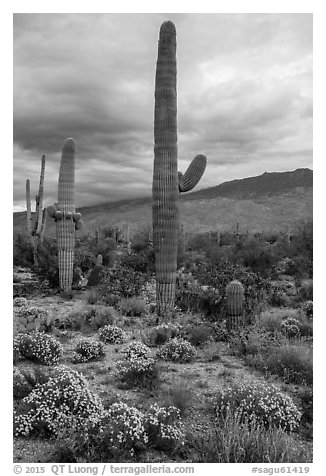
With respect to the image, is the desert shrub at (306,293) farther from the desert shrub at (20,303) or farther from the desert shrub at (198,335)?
the desert shrub at (20,303)

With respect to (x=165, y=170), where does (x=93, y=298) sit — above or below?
below

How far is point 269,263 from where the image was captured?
1919 centimetres

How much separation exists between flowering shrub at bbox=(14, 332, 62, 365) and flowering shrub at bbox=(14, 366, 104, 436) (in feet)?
5.13

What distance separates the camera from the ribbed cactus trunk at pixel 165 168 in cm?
1056

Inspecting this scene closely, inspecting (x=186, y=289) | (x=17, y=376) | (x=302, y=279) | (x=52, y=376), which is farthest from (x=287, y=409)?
(x=302, y=279)

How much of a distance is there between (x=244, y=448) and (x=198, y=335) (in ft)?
14.4

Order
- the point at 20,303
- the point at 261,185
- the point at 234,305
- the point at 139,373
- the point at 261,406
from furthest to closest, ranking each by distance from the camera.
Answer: the point at 261,185
the point at 20,303
the point at 234,305
the point at 139,373
the point at 261,406

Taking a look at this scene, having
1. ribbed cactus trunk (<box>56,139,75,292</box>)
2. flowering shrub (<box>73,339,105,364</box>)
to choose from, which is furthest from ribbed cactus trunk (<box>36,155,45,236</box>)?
flowering shrub (<box>73,339,105,364</box>)

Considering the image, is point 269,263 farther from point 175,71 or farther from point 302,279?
point 175,71

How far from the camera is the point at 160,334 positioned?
358 inches

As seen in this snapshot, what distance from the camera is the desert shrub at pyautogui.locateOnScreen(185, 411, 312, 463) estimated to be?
4648mm

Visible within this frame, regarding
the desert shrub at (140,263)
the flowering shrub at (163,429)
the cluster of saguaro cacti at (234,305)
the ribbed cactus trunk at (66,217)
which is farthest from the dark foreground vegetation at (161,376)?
the desert shrub at (140,263)

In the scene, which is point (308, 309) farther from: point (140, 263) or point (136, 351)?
point (140, 263)

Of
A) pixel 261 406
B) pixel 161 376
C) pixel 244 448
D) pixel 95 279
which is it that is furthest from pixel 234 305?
pixel 95 279
